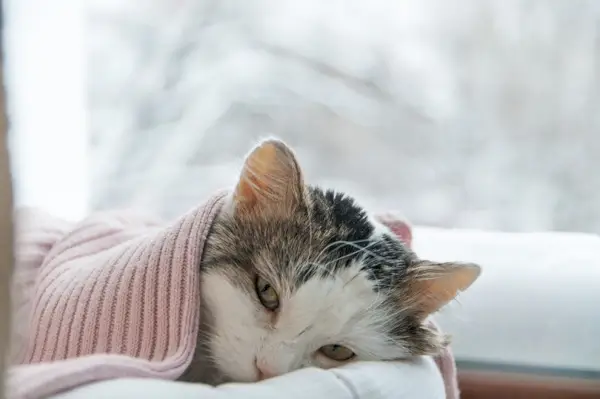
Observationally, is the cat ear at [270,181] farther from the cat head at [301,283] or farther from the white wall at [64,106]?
the white wall at [64,106]

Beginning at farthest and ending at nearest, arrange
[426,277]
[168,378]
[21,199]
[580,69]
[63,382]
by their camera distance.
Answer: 1. [580,69]
2. [426,277]
3. [168,378]
4. [63,382]
5. [21,199]

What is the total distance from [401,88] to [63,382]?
1.02 meters

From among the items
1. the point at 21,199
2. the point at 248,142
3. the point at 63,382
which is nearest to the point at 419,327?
the point at 63,382

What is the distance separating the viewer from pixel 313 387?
27.4 inches

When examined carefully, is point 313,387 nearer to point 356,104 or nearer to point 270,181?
point 270,181

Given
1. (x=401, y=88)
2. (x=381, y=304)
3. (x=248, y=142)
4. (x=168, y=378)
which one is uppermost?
(x=401, y=88)

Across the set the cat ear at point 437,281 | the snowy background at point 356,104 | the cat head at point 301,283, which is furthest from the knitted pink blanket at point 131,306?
the snowy background at point 356,104

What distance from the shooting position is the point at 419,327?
0.87 metres

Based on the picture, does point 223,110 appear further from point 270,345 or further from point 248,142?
point 270,345

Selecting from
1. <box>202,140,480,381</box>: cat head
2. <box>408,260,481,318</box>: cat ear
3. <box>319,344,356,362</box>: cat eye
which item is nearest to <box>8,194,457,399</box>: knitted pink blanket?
<box>202,140,480,381</box>: cat head

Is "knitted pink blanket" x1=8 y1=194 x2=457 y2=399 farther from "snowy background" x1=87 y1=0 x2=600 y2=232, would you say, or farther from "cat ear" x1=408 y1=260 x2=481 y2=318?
"snowy background" x1=87 y1=0 x2=600 y2=232

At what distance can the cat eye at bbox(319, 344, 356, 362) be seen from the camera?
2.67ft

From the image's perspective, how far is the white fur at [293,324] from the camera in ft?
2.53

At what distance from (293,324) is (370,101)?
31.5 inches
